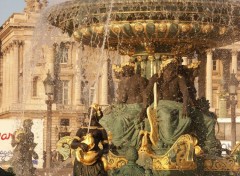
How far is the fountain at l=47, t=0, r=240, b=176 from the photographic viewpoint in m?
11.5

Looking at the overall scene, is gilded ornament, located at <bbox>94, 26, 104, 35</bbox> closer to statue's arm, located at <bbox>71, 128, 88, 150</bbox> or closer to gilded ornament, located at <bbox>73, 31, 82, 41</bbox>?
gilded ornament, located at <bbox>73, 31, 82, 41</bbox>

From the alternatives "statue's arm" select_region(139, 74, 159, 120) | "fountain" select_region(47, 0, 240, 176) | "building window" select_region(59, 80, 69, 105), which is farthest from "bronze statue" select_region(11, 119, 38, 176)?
"building window" select_region(59, 80, 69, 105)

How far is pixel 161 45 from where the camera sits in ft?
39.9

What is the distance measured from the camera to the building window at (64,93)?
81312mm

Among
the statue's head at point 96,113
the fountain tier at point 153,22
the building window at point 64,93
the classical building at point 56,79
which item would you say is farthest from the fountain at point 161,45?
the building window at point 64,93

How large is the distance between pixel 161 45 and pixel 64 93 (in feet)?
233

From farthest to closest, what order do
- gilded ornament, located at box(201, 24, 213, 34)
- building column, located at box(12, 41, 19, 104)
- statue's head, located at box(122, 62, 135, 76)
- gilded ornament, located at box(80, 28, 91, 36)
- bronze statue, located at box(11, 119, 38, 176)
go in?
building column, located at box(12, 41, 19, 104)
bronze statue, located at box(11, 119, 38, 176)
statue's head, located at box(122, 62, 135, 76)
gilded ornament, located at box(80, 28, 91, 36)
gilded ornament, located at box(201, 24, 213, 34)

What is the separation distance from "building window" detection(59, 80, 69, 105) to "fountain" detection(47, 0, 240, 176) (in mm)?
69053

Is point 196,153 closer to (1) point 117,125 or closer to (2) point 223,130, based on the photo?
(1) point 117,125

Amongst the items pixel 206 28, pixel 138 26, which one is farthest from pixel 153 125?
pixel 206 28

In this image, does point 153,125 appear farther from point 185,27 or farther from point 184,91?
point 185,27

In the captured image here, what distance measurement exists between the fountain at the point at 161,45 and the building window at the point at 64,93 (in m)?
69.1

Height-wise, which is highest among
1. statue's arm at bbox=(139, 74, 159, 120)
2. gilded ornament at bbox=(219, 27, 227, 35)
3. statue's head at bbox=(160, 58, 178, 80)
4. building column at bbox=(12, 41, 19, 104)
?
building column at bbox=(12, 41, 19, 104)

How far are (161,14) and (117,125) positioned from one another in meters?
1.55
